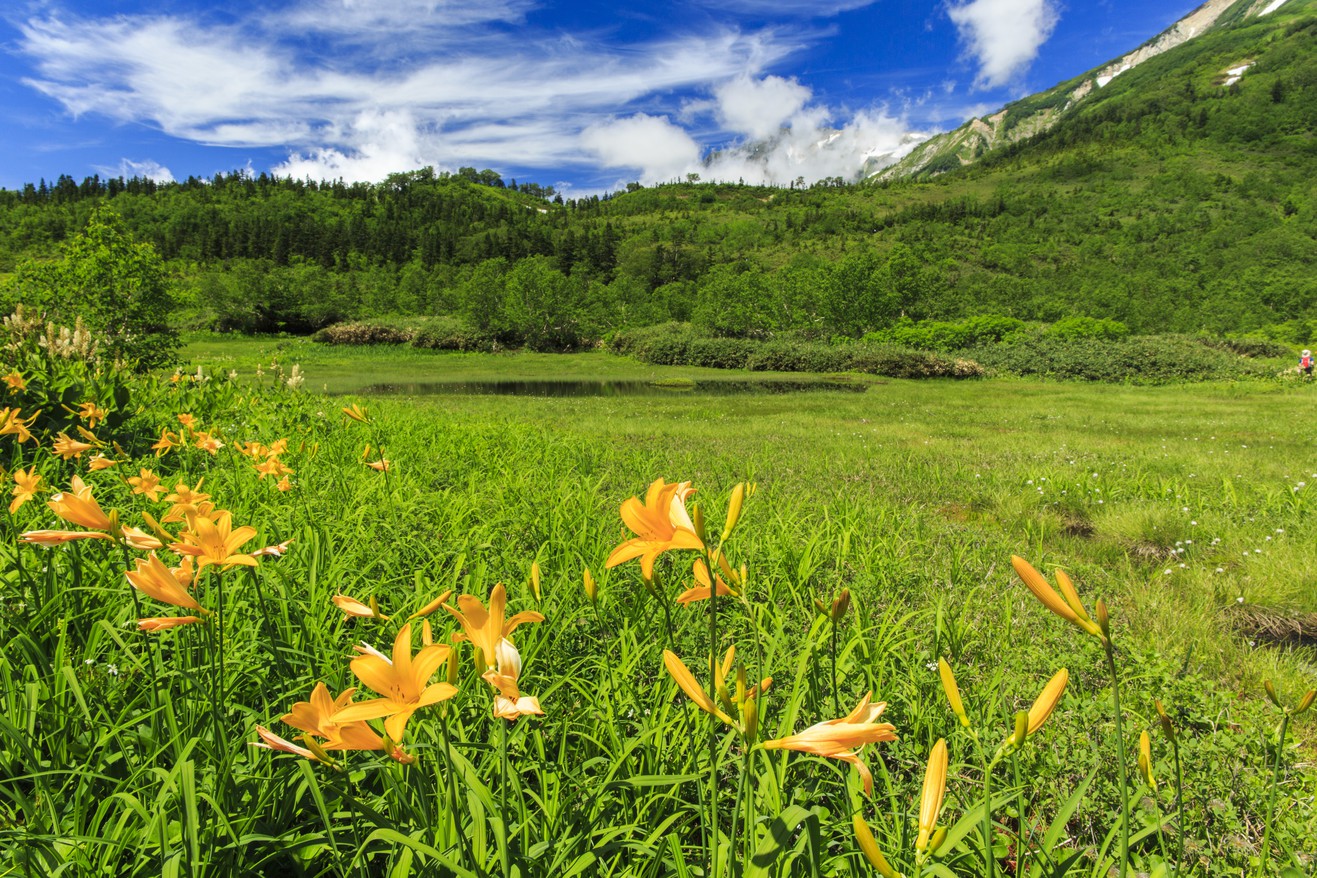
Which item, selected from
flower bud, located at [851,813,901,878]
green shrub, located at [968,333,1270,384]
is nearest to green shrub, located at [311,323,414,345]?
green shrub, located at [968,333,1270,384]

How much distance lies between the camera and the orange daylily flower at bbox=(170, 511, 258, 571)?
38.5 inches

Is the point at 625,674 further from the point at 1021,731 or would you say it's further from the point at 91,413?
the point at 91,413

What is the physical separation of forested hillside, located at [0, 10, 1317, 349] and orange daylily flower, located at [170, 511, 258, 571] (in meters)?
17.5

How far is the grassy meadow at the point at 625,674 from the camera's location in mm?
942

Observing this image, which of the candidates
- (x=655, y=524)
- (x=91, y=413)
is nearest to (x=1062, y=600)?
(x=655, y=524)

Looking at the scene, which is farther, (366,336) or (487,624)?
(366,336)

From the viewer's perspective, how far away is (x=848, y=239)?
70375mm

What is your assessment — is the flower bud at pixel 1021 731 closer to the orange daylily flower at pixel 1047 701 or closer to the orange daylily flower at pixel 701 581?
the orange daylily flower at pixel 1047 701

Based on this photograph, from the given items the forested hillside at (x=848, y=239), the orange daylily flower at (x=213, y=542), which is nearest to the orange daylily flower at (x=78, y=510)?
the orange daylily flower at (x=213, y=542)

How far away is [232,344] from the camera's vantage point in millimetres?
33125

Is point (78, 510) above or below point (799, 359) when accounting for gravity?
above

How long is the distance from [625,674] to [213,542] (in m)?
1.07

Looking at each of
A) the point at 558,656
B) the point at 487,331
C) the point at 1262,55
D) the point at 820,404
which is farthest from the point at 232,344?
the point at 1262,55

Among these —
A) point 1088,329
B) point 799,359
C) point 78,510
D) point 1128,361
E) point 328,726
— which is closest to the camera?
point 328,726
